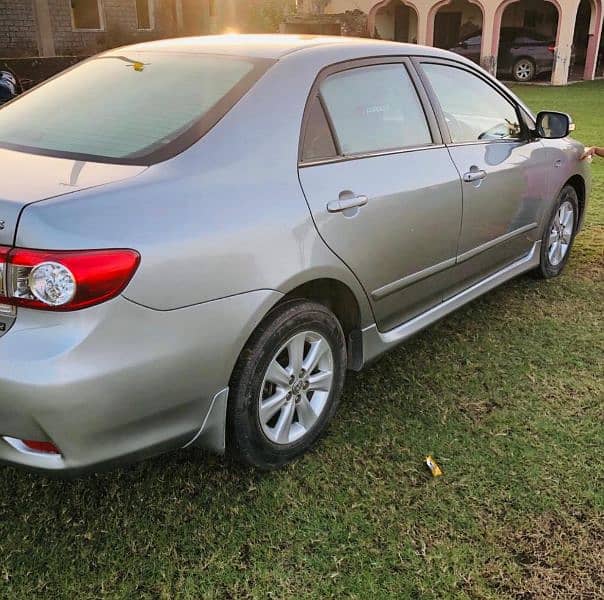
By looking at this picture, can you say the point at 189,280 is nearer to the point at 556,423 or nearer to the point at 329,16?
the point at 556,423

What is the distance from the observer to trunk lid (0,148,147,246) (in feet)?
6.59

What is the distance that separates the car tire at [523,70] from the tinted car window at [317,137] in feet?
64.3

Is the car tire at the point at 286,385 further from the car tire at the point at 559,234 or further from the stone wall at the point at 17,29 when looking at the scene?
the stone wall at the point at 17,29

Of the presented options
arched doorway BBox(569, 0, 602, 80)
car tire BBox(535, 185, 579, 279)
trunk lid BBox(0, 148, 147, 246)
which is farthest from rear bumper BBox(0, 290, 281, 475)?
arched doorway BBox(569, 0, 602, 80)

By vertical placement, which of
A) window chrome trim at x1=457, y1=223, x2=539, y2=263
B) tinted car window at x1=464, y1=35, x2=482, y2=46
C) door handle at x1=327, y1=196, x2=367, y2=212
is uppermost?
door handle at x1=327, y1=196, x2=367, y2=212

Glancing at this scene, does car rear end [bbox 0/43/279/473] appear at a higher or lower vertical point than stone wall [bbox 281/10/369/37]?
higher

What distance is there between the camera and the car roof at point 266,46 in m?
2.86

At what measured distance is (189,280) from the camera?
7.07 feet

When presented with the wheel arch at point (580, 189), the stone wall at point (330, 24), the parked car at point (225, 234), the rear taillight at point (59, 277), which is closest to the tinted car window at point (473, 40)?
the stone wall at point (330, 24)

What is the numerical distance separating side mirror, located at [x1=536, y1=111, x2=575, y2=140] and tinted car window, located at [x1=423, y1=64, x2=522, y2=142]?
0.64 ft

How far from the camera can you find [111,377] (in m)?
2.03

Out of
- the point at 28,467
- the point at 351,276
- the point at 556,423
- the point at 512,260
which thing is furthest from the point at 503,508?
the point at 512,260

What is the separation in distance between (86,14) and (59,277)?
800 inches

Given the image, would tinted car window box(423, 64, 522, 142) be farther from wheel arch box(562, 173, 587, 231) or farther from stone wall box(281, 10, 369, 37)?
stone wall box(281, 10, 369, 37)
